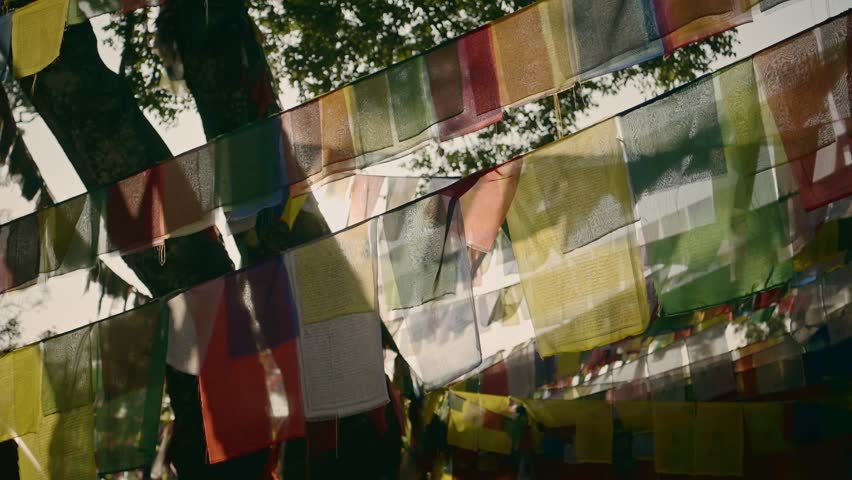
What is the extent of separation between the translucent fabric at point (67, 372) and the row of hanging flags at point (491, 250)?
0.04 feet

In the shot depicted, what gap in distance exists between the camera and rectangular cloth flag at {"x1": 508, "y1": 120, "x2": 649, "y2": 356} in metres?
3.94

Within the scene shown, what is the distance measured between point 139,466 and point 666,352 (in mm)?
4609

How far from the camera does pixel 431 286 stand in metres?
4.43

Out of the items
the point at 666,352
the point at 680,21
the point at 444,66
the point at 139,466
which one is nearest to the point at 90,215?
the point at 139,466

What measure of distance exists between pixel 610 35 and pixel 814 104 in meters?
0.87

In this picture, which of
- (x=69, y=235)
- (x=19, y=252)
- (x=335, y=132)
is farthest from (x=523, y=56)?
(x=19, y=252)

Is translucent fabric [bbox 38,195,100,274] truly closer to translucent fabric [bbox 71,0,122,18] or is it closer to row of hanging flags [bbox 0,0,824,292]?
row of hanging flags [bbox 0,0,824,292]

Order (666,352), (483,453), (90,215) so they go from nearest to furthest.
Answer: (90,215)
(483,453)
(666,352)

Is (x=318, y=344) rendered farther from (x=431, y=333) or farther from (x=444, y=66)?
(x=444, y=66)

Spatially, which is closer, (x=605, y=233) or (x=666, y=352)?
(x=605, y=233)

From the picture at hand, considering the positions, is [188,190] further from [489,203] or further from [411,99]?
[489,203]

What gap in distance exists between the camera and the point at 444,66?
4348mm

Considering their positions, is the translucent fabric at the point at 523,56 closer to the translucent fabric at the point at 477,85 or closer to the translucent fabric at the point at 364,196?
the translucent fabric at the point at 477,85

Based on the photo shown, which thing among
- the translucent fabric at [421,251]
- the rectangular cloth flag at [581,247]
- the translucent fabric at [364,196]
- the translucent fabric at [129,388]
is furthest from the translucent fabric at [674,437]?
the translucent fabric at [129,388]
